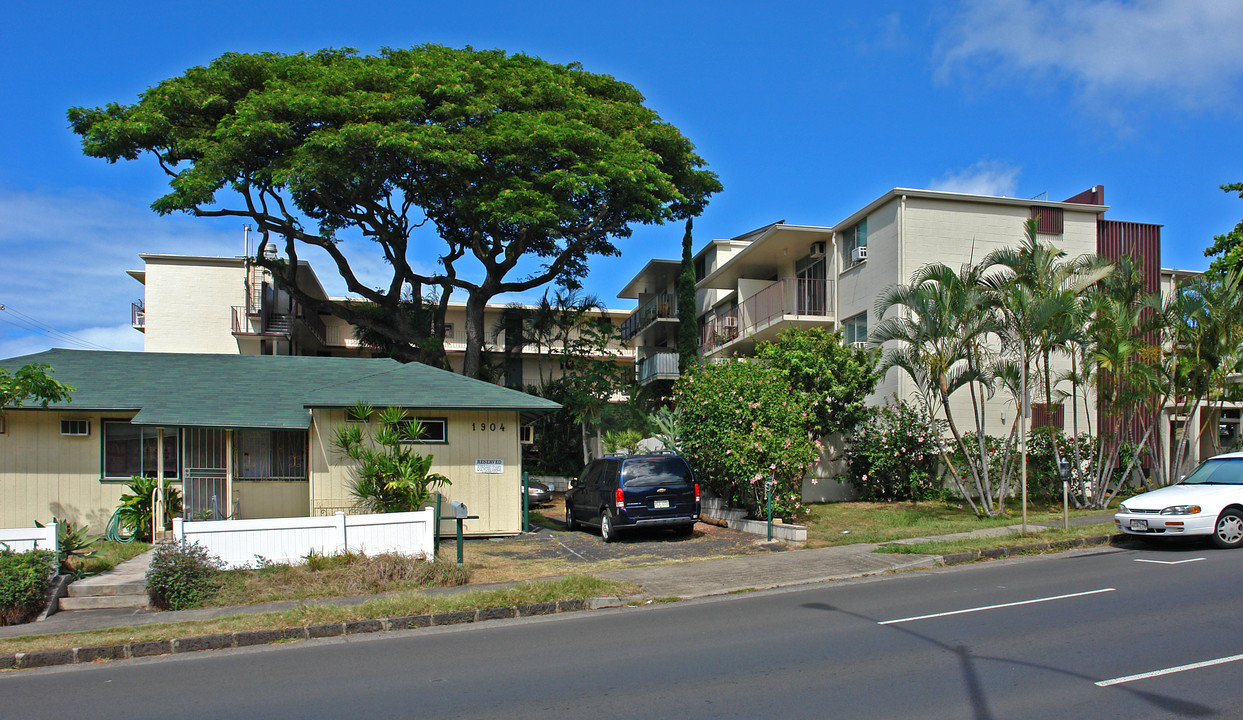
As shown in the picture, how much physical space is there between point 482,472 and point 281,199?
1729 cm

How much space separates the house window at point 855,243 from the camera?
25750 mm

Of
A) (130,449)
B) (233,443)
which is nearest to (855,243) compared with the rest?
(233,443)

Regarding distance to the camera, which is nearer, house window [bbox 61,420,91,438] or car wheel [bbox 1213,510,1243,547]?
car wheel [bbox 1213,510,1243,547]

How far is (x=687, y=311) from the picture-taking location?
35938mm

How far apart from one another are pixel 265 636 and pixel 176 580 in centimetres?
259

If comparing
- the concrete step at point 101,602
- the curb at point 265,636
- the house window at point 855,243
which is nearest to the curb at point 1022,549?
the curb at point 265,636

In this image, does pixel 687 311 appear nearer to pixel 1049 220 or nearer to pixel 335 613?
pixel 1049 220

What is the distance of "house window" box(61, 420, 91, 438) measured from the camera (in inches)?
650

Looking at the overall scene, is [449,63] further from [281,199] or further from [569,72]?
[281,199]

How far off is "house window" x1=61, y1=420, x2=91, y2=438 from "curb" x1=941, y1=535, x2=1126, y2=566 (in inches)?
642

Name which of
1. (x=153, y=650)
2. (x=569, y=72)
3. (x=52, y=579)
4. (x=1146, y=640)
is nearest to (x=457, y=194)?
(x=569, y=72)

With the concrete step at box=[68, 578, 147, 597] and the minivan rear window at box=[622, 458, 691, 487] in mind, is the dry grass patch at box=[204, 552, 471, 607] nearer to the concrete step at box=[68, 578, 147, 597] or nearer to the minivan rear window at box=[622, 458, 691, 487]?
the concrete step at box=[68, 578, 147, 597]

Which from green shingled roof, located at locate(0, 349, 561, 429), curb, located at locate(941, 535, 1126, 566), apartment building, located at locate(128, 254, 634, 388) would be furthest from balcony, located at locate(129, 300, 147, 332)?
curb, located at locate(941, 535, 1126, 566)

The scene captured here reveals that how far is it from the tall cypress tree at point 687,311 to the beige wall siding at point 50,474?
2240 cm
